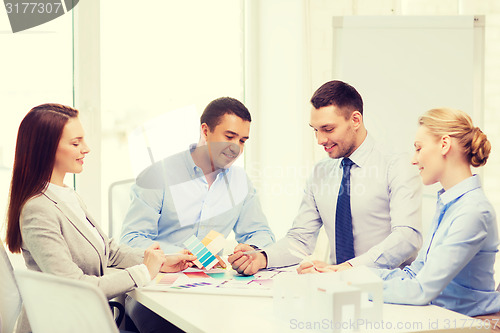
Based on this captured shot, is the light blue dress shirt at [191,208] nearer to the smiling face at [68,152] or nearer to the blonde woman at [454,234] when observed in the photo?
the smiling face at [68,152]

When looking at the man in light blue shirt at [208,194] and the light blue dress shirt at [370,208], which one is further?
the man in light blue shirt at [208,194]

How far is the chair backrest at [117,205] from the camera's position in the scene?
2.77m

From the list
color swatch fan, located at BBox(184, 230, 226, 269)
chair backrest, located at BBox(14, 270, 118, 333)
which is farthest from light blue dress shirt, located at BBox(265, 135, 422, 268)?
chair backrest, located at BBox(14, 270, 118, 333)

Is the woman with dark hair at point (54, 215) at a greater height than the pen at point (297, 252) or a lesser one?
greater

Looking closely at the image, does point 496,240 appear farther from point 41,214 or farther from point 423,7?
point 423,7

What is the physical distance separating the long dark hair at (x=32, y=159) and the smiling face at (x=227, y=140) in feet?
2.69

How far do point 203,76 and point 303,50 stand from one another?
26.4 inches

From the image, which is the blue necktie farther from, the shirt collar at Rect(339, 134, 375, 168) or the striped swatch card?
the striped swatch card

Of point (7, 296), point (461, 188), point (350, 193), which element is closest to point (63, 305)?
point (7, 296)

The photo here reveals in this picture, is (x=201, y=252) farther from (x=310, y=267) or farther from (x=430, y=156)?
(x=430, y=156)

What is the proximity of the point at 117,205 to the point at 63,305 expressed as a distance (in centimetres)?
132

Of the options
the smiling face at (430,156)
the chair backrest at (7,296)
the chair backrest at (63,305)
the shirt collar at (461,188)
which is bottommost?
the chair backrest at (7,296)

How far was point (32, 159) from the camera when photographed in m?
1.88

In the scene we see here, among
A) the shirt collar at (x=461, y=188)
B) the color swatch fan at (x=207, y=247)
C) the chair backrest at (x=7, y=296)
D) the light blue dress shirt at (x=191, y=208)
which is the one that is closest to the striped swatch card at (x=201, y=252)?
the color swatch fan at (x=207, y=247)
